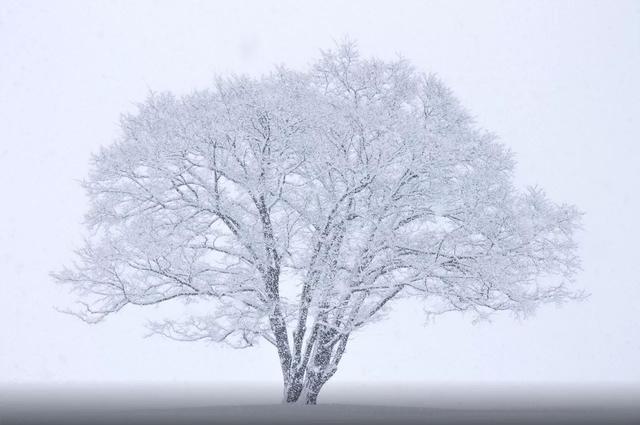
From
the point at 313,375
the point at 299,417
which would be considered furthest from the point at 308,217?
the point at 299,417

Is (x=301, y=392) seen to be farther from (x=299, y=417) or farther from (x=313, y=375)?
(x=299, y=417)

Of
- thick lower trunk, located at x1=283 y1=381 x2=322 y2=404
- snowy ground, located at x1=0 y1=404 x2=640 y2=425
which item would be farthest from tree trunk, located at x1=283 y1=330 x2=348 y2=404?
snowy ground, located at x1=0 y1=404 x2=640 y2=425

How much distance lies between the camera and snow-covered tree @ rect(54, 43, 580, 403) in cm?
2802

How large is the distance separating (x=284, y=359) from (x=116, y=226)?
7232mm

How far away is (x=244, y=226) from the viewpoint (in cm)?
2920

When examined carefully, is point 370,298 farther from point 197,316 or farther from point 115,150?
point 115,150

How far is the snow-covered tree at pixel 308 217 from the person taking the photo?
28.0m

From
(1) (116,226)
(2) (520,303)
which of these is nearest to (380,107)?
(2) (520,303)

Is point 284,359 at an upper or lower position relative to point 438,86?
lower

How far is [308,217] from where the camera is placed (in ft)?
96.0

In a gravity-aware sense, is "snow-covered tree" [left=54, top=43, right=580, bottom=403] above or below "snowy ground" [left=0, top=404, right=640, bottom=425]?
A: above

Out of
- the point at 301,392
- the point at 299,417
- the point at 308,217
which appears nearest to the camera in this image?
the point at 299,417

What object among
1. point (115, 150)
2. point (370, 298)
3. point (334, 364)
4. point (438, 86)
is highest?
point (438, 86)

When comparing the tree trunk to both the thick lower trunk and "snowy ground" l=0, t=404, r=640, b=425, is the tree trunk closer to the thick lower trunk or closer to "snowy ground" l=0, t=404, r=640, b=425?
the thick lower trunk
